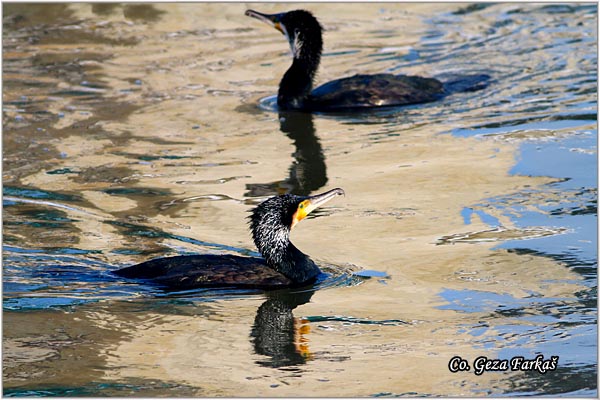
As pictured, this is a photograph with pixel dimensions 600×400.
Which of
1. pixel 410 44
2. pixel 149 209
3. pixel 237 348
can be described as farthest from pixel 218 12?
pixel 237 348

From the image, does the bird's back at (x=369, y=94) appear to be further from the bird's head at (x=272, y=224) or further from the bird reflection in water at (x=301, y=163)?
the bird's head at (x=272, y=224)

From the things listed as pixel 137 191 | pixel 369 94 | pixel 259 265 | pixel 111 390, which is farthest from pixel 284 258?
pixel 369 94

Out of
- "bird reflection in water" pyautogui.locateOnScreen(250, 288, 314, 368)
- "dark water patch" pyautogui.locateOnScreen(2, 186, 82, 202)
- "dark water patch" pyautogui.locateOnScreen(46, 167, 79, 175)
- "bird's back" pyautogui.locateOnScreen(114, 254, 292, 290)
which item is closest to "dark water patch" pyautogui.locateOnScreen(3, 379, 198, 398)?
"bird reflection in water" pyautogui.locateOnScreen(250, 288, 314, 368)

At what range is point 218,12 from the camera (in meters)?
19.2

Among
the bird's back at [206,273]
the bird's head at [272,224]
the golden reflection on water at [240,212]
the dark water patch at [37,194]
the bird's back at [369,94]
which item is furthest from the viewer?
the bird's back at [369,94]

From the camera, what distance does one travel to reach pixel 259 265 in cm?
826

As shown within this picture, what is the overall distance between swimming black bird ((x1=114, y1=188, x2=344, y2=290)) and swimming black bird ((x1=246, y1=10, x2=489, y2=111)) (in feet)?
18.5

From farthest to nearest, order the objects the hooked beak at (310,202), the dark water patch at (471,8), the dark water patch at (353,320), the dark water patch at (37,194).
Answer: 1. the dark water patch at (471,8)
2. the dark water patch at (37,194)
3. the hooked beak at (310,202)
4. the dark water patch at (353,320)

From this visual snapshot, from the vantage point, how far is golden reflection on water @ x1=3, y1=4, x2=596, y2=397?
671 centimetres

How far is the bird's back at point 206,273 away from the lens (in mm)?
8016

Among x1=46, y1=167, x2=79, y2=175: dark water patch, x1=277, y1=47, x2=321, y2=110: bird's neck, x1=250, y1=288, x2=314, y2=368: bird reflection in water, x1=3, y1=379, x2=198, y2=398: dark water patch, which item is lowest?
x1=250, y1=288, x2=314, y2=368: bird reflection in water

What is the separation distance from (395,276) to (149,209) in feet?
8.77

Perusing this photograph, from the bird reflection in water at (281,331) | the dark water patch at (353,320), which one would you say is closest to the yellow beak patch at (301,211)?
the bird reflection in water at (281,331)

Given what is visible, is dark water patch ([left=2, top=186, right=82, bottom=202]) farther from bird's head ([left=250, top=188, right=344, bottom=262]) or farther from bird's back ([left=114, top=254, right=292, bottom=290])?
bird's head ([left=250, top=188, right=344, bottom=262])
